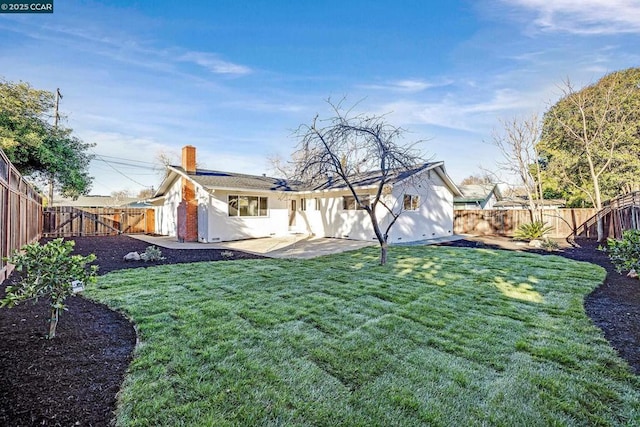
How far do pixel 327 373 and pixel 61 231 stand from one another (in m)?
21.4

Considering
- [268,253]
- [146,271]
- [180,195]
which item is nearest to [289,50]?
[268,253]

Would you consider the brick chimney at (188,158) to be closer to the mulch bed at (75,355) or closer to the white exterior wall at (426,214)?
the white exterior wall at (426,214)

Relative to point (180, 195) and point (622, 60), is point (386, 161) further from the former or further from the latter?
point (622, 60)

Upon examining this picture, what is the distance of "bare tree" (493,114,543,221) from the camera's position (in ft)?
58.8

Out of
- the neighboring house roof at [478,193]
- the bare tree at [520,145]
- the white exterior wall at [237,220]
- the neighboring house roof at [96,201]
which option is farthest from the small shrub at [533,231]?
the neighboring house roof at [96,201]

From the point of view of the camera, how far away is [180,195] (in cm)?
1689

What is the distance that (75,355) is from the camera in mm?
3176

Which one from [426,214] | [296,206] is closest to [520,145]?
[426,214]

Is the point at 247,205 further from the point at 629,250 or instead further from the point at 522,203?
the point at 522,203

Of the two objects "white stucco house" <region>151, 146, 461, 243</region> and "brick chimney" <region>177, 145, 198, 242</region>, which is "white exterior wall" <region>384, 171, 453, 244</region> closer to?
"white stucco house" <region>151, 146, 461, 243</region>

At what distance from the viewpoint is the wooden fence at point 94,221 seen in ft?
57.8

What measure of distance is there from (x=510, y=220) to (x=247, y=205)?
15329 millimetres

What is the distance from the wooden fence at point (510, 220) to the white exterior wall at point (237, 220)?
11.6 metres

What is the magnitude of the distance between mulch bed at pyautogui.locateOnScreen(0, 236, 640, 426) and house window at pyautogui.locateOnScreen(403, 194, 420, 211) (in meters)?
9.38
